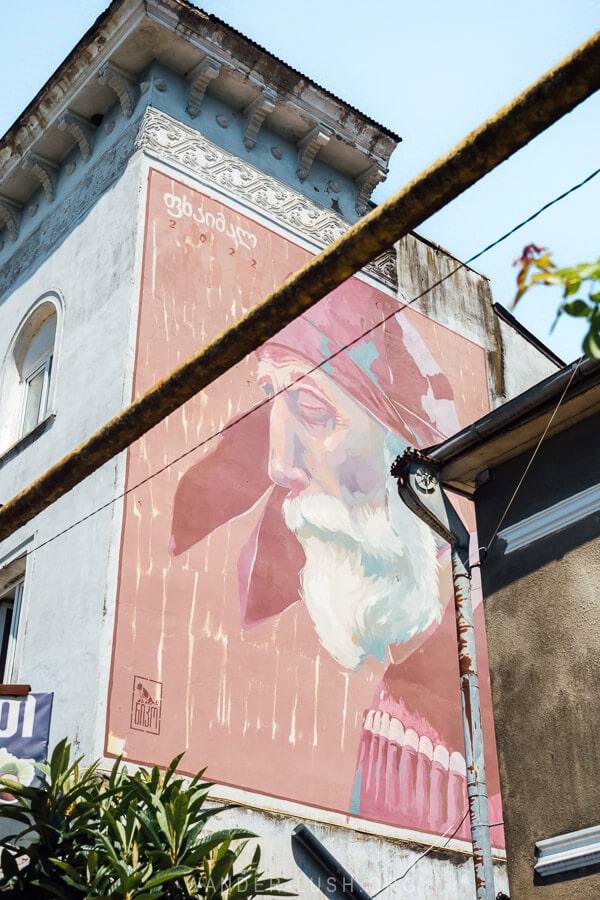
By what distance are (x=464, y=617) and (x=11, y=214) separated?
10.8 meters

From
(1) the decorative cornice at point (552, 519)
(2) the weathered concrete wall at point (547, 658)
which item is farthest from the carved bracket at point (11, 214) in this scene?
(1) the decorative cornice at point (552, 519)

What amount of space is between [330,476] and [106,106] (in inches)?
231

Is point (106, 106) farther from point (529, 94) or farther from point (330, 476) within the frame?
point (529, 94)

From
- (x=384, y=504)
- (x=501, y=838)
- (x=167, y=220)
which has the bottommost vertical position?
(x=501, y=838)

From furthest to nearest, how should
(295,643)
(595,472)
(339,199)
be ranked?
(339,199)
(295,643)
(595,472)

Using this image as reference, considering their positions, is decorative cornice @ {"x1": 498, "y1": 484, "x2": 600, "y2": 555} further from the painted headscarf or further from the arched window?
the arched window

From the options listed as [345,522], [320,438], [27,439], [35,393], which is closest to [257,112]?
[320,438]

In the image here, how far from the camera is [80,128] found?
645 inches

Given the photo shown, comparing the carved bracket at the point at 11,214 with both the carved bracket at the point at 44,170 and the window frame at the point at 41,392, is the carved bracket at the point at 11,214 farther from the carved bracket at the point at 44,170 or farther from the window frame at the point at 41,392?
the window frame at the point at 41,392

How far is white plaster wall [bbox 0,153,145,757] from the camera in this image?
39.3 ft

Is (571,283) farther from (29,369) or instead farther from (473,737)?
(29,369)

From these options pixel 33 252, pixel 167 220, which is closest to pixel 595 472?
pixel 167 220

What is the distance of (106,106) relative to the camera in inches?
640

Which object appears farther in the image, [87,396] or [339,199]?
[339,199]
